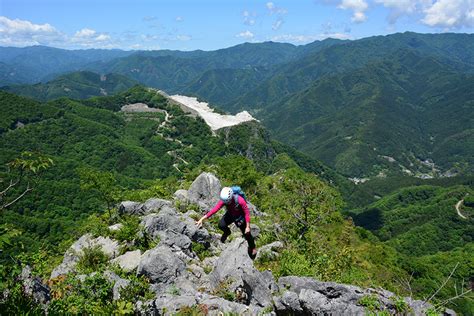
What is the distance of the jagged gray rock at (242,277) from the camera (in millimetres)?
13977

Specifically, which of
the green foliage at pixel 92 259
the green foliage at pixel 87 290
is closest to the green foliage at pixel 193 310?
the green foliage at pixel 87 290

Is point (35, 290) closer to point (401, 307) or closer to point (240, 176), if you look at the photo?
point (401, 307)

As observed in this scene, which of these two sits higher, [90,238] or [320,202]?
[320,202]

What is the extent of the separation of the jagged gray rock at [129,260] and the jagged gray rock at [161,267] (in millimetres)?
2362

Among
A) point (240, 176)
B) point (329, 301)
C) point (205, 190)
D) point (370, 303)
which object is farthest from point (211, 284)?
point (240, 176)

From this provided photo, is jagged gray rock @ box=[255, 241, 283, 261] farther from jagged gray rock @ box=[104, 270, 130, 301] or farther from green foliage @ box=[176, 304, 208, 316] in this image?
green foliage @ box=[176, 304, 208, 316]

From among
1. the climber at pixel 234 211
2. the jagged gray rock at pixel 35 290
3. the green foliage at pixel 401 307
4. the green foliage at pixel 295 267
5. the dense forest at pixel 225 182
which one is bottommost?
the dense forest at pixel 225 182

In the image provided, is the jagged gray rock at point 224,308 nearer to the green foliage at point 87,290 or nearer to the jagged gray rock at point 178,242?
the green foliage at point 87,290

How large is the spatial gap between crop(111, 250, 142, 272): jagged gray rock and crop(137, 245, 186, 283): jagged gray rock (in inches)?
93.0

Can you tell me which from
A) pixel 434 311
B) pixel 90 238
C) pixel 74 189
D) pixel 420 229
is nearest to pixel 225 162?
pixel 90 238

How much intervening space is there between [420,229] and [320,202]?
178 meters

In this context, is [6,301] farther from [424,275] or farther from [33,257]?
[424,275]

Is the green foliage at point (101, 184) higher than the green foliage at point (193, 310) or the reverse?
the reverse

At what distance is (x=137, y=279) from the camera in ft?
56.0
